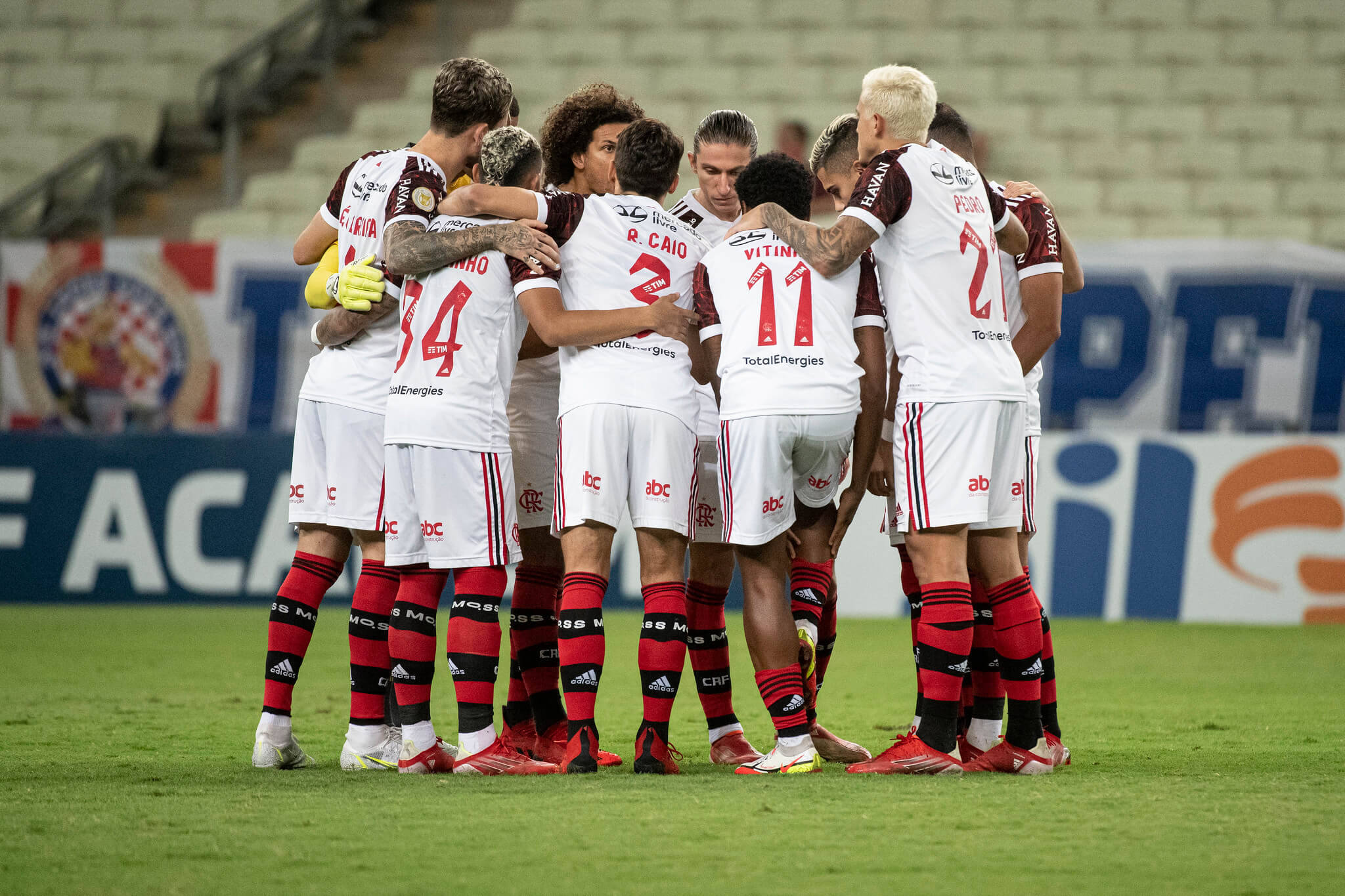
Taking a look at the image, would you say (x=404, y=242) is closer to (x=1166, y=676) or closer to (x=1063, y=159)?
(x=1166, y=676)

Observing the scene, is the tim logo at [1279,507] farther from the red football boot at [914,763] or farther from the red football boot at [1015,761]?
the red football boot at [914,763]

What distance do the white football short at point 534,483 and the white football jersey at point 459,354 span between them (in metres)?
0.44

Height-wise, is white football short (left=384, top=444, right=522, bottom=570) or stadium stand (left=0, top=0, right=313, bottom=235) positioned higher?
stadium stand (left=0, top=0, right=313, bottom=235)

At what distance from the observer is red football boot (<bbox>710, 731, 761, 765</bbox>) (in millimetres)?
4996

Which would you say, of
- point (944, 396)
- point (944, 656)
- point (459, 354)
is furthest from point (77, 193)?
point (944, 656)

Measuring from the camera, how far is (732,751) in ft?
16.5

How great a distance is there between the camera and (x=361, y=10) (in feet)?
50.2

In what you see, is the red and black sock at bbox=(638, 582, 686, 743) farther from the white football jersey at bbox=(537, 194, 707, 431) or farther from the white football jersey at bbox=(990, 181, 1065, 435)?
the white football jersey at bbox=(990, 181, 1065, 435)

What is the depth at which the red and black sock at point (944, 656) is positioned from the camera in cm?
451

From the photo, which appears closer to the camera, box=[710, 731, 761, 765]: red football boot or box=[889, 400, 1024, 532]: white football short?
box=[889, 400, 1024, 532]: white football short

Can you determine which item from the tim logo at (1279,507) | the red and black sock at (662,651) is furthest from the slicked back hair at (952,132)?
the tim logo at (1279,507)

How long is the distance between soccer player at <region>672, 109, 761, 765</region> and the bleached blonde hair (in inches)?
21.5

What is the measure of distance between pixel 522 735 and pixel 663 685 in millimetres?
881

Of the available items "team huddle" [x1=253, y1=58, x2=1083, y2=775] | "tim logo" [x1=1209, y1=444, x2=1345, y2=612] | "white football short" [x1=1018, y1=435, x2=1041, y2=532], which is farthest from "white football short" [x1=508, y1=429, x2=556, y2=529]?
"tim logo" [x1=1209, y1=444, x2=1345, y2=612]
